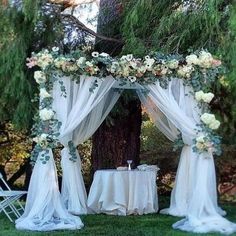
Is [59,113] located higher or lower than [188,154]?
higher

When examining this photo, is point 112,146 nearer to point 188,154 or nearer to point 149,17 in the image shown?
point 188,154

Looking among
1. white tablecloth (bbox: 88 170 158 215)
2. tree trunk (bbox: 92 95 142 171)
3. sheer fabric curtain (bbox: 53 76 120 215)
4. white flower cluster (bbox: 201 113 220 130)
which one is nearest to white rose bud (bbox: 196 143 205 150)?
white flower cluster (bbox: 201 113 220 130)

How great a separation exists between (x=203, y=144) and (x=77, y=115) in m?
1.56

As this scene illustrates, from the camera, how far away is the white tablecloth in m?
7.64

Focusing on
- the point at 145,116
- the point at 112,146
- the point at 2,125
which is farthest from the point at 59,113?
the point at 2,125

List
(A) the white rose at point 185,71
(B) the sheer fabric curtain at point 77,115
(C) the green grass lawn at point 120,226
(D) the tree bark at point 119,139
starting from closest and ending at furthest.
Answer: (C) the green grass lawn at point 120,226
(A) the white rose at point 185,71
(B) the sheer fabric curtain at point 77,115
(D) the tree bark at point 119,139

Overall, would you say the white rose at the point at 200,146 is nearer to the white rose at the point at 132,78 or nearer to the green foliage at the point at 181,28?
the green foliage at the point at 181,28

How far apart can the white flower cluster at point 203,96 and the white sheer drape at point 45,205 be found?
1863 millimetres

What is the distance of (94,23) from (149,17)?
1241mm

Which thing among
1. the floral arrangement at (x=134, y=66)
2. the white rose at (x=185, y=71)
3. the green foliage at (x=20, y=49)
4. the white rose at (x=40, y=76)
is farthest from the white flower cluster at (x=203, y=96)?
the green foliage at (x=20, y=49)

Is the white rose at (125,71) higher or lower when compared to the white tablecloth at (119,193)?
higher

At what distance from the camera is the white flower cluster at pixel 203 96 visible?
20.9ft

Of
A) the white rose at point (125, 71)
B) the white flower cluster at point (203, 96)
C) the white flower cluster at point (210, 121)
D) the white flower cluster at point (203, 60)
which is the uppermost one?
the white flower cluster at point (203, 60)

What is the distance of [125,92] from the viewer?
812cm
